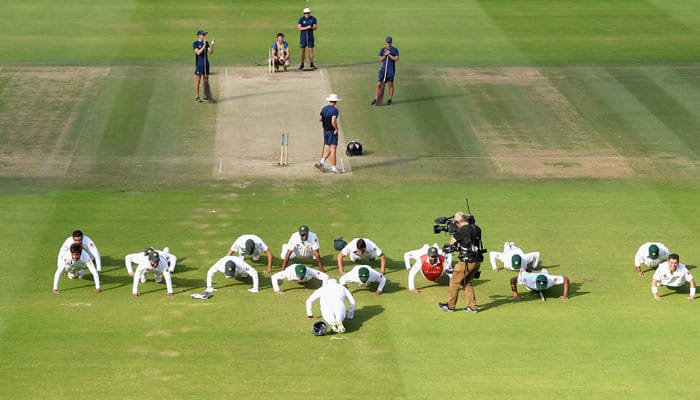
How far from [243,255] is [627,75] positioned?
81.8 feet

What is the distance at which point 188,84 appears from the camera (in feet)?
151

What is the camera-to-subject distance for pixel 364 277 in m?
26.8

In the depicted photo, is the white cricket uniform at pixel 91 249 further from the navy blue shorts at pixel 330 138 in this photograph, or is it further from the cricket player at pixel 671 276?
the cricket player at pixel 671 276

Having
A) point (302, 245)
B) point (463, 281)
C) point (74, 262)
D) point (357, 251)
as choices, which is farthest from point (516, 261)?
point (74, 262)

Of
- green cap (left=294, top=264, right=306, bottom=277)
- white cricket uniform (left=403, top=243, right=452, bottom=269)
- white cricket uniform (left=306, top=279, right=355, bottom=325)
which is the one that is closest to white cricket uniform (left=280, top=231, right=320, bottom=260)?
green cap (left=294, top=264, right=306, bottom=277)

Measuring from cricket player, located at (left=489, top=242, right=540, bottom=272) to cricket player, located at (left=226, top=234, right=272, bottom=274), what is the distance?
5.79m

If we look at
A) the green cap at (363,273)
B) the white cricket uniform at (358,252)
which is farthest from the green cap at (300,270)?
the white cricket uniform at (358,252)

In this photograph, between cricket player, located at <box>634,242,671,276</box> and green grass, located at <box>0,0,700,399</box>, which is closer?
green grass, located at <box>0,0,700,399</box>

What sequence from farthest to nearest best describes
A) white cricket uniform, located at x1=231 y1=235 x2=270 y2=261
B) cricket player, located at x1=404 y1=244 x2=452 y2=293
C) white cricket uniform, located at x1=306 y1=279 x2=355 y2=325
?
1. white cricket uniform, located at x1=231 y1=235 x2=270 y2=261
2. cricket player, located at x1=404 y1=244 x2=452 y2=293
3. white cricket uniform, located at x1=306 y1=279 x2=355 y2=325

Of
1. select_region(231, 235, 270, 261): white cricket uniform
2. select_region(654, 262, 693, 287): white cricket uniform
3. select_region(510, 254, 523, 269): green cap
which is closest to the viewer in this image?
select_region(654, 262, 693, 287): white cricket uniform

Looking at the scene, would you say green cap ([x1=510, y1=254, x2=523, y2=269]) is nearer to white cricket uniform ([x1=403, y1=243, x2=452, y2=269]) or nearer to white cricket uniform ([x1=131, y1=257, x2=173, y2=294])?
white cricket uniform ([x1=403, y1=243, x2=452, y2=269])

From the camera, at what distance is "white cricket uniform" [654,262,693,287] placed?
2684 cm

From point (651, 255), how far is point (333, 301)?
867 centimetres

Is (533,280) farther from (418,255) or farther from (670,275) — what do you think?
(670,275)
